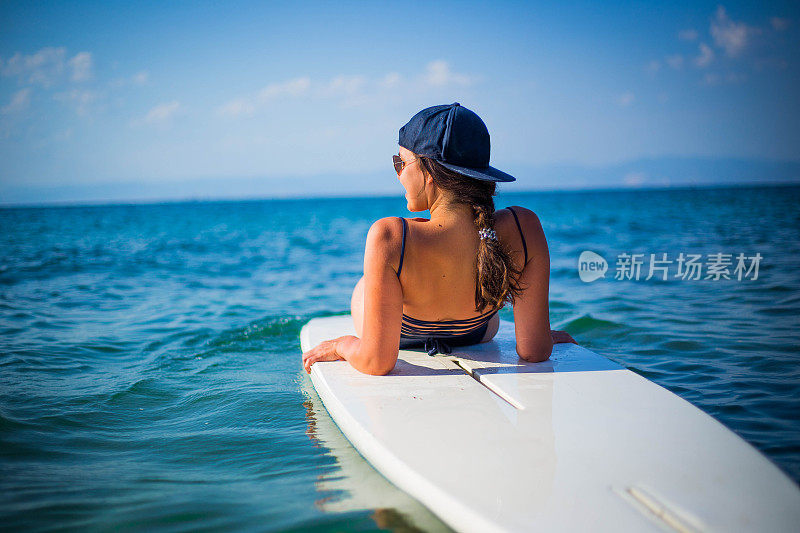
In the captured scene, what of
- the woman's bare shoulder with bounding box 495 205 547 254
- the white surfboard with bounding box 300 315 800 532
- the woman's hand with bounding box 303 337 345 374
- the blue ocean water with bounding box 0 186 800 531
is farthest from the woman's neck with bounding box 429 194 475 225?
the blue ocean water with bounding box 0 186 800 531

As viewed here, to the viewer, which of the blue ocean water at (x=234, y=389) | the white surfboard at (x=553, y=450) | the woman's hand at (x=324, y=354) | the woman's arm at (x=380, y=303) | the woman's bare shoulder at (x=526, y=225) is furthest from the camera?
the woman's hand at (x=324, y=354)

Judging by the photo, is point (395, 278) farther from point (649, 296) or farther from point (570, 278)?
point (570, 278)

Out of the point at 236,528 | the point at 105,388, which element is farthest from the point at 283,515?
the point at 105,388

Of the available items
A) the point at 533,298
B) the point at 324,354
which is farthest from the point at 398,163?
the point at 324,354

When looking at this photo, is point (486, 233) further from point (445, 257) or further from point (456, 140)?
point (456, 140)

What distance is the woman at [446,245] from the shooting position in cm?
221

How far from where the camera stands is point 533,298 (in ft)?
8.25

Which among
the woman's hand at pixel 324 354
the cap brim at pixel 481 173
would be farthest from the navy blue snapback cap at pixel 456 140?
the woman's hand at pixel 324 354

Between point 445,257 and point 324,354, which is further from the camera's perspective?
point 324,354

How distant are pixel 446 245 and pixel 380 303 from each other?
1.22ft

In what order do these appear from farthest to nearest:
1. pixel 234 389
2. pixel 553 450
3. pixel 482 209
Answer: pixel 234 389, pixel 482 209, pixel 553 450

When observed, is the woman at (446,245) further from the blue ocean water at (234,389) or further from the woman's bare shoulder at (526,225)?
the blue ocean water at (234,389)

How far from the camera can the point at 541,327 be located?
2633 mm

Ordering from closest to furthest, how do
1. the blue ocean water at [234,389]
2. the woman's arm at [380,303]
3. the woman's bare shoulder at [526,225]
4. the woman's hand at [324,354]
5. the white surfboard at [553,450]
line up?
the white surfboard at [553,450] → the blue ocean water at [234,389] → the woman's arm at [380,303] → the woman's bare shoulder at [526,225] → the woman's hand at [324,354]
